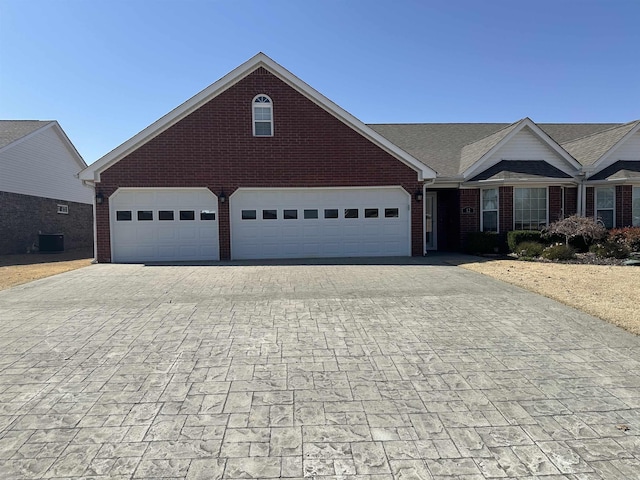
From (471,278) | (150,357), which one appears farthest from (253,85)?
(150,357)

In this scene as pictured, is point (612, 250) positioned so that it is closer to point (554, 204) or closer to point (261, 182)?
point (554, 204)

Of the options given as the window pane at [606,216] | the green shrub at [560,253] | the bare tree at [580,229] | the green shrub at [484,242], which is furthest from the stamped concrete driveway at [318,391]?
the window pane at [606,216]

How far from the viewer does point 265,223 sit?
14.6 metres

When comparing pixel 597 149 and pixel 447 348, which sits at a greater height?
pixel 597 149

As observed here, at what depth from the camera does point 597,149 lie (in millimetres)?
16922

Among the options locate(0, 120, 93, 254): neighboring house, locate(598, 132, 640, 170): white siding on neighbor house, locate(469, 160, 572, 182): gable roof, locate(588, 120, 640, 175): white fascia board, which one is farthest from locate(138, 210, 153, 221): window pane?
locate(598, 132, 640, 170): white siding on neighbor house

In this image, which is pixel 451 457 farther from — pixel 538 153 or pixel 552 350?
pixel 538 153

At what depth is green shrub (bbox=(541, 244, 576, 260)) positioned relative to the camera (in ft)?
43.1

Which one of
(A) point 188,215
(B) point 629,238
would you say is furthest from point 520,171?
(A) point 188,215

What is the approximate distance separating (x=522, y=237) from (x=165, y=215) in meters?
13.2

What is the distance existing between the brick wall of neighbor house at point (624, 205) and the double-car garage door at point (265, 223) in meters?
8.57

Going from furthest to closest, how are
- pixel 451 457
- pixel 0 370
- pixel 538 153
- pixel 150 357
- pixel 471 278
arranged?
pixel 538 153 < pixel 471 278 < pixel 150 357 < pixel 0 370 < pixel 451 457

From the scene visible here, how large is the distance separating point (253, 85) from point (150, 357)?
11961 mm

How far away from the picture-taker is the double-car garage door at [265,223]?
1421cm
